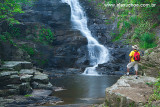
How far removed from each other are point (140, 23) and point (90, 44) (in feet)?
25.1

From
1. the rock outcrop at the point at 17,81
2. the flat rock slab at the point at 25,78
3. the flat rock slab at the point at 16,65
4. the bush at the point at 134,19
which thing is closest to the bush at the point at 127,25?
the bush at the point at 134,19

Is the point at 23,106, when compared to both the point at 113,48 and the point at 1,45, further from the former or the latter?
the point at 113,48

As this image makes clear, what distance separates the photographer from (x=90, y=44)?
959 inches

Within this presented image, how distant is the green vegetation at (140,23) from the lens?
22.0 meters

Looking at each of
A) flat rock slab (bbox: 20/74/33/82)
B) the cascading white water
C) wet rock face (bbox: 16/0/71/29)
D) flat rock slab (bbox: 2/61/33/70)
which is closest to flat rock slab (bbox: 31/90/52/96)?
flat rock slab (bbox: 20/74/33/82)

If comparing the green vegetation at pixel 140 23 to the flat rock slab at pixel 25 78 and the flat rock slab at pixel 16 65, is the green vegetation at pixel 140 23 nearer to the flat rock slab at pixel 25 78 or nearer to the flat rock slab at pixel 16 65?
the flat rock slab at pixel 16 65

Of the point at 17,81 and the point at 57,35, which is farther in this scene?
the point at 57,35

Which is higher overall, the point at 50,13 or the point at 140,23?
the point at 50,13

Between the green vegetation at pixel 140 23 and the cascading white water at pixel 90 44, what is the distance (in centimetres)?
378

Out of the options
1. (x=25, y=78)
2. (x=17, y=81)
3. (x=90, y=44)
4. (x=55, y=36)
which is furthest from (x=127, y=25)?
(x=17, y=81)

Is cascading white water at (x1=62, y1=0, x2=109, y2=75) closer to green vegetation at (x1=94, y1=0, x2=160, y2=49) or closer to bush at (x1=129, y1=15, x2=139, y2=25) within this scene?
green vegetation at (x1=94, y1=0, x2=160, y2=49)

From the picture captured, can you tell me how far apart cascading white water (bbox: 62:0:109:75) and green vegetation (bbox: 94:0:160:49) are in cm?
378

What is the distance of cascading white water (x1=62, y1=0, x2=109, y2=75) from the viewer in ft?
74.3

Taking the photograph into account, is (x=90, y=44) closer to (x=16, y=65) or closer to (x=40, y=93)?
(x=16, y=65)
